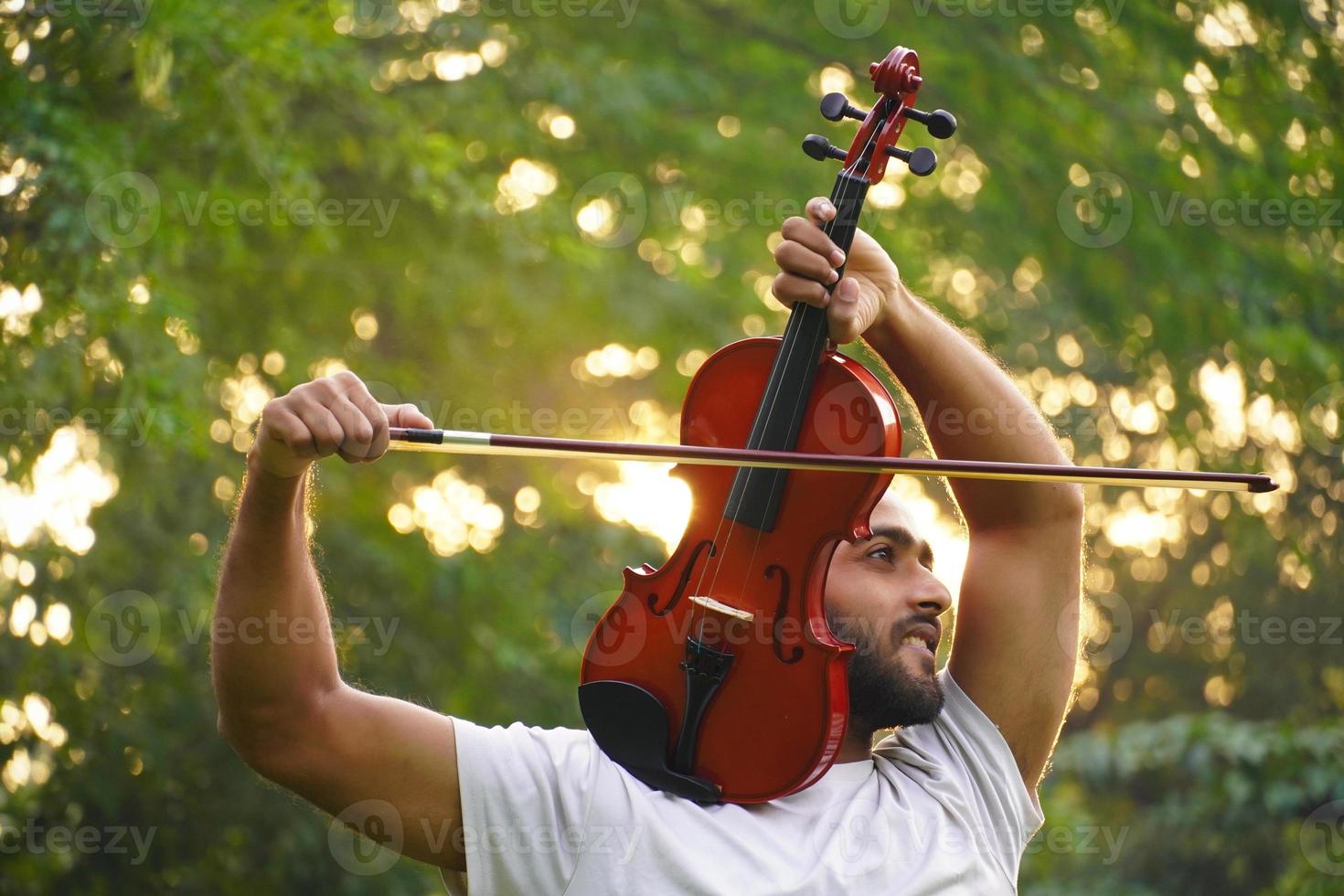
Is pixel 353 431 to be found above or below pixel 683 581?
above

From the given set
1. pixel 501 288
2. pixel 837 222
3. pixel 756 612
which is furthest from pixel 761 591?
pixel 501 288

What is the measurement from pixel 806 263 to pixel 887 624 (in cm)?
54

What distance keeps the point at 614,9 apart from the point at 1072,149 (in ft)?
6.48

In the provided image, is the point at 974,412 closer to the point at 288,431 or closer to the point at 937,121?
the point at 937,121

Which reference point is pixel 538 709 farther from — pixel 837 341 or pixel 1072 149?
pixel 837 341

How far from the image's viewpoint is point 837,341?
6.91 feet

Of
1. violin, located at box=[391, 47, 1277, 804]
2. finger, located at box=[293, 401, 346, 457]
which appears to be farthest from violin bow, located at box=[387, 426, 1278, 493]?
finger, located at box=[293, 401, 346, 457]

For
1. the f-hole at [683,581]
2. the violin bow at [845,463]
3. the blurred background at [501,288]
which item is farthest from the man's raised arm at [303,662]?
the blurred background at [501,288]

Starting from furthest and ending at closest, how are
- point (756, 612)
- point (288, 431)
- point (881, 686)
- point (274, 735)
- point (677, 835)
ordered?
1. point (881, 686)
2. point (756, 612)
3. point (677, 835)
4. point (274, 735)
5. point (288, 431)

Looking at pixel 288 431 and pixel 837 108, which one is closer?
pixel 288 431

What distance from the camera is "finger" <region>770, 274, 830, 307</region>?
2057 mm

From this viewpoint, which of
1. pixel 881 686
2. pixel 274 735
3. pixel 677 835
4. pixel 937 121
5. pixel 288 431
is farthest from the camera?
pixel 937 121

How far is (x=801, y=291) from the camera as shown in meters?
2.06

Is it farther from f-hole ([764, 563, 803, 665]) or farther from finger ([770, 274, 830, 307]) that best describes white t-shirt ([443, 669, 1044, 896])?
finger ([770, 274, 830, 307])
